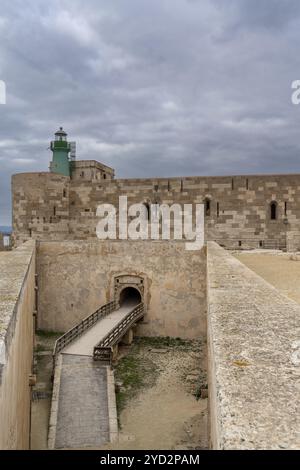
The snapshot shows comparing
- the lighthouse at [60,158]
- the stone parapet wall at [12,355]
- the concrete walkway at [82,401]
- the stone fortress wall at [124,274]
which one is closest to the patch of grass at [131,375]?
the concrete walkway at [82,401]

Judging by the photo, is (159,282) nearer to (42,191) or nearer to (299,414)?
(42,191)

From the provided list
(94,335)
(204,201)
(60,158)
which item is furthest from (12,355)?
(60,158)

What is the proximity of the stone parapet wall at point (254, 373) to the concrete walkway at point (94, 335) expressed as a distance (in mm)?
6937

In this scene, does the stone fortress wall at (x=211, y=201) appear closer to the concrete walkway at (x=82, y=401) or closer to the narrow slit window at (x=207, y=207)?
the narrow slit window at (x=207, y=207)

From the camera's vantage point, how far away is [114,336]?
11.6 m

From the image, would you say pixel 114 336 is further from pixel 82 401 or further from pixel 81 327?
pixel 82 401

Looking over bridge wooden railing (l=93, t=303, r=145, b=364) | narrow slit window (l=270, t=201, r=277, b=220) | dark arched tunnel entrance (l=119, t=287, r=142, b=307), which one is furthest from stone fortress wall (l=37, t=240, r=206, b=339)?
narrow slit window (l=270, t=201, r=277, b=220)

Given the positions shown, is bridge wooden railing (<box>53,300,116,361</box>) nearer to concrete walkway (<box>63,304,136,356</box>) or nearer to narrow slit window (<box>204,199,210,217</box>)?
concrete walkway (<box>63,304,136,356</box>)

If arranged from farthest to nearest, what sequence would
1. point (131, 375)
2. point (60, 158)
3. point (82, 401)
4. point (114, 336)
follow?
point (60, 158)
point (114, 336)
point (131, 375)
point (82, 401)

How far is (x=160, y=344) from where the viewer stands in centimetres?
1363

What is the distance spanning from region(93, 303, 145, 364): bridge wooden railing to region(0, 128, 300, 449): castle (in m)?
0.61

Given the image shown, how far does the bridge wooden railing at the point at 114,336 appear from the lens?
10.6 metres

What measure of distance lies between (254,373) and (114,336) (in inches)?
372

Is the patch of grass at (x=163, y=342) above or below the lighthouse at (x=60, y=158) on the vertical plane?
below
